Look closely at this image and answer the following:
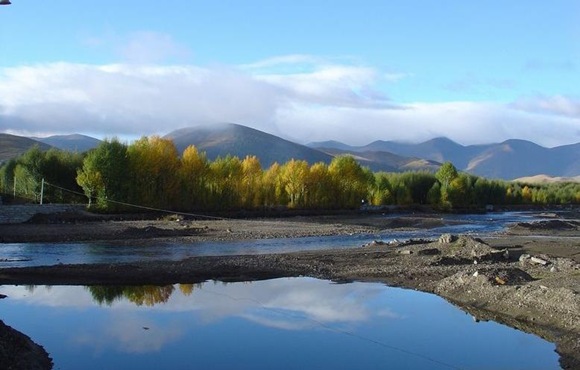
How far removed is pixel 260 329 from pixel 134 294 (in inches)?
257

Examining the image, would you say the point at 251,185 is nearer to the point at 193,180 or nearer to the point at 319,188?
the point at 193,180

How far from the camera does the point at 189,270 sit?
1041 inches

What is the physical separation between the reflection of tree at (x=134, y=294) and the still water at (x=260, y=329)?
0.12 feet

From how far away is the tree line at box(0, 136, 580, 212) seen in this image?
6575 centimetres

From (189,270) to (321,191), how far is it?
217ft

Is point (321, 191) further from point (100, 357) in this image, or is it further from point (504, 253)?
point (100, 357)

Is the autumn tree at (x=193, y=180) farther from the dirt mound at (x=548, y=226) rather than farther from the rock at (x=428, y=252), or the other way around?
the rock at (x=428, y=252)

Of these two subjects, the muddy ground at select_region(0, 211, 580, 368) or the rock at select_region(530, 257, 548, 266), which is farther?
the rock at select_region(530, 257, 548, 266)

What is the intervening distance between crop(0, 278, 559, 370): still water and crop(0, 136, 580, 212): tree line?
44279 mm

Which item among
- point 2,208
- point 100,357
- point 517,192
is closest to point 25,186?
point 2,208

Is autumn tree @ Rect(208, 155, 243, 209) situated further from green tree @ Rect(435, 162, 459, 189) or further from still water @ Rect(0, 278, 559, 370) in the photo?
green tree @ Rect(435, 162, 459, 189)

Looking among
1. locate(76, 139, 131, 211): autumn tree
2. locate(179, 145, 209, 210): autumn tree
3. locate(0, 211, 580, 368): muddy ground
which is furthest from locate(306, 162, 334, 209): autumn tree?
locate(0, 211, 580, 368): muddy ground

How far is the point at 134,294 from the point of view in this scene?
2186cm

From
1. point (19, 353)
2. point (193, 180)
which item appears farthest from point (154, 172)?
point (19, 353)
